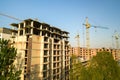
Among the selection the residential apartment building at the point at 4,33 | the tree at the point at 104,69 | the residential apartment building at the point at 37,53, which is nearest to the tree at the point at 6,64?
the residential apartment building at the point at 37,53

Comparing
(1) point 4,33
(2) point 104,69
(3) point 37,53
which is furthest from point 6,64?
(1) point 4,33

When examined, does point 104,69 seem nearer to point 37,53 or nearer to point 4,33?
point 37,53

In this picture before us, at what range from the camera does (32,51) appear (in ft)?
92.3

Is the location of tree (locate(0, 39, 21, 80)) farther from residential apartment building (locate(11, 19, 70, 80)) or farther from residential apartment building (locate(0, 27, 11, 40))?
residential apartment building (locate(0, 27, 11, 40))

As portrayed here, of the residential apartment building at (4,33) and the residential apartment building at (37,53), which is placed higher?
the residential apartment building at (4,33)

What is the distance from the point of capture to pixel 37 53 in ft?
96.8

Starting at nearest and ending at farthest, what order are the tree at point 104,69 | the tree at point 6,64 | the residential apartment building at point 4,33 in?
the tree at point 6,64
the tree at point 104,69
the residential apartment building at point 4,33

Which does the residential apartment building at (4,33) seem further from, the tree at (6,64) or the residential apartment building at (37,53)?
the tree at (6,64)

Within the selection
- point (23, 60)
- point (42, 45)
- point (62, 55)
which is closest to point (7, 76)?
point (23, 60)

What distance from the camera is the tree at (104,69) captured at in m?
18.2

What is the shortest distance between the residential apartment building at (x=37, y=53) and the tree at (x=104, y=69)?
533 inches

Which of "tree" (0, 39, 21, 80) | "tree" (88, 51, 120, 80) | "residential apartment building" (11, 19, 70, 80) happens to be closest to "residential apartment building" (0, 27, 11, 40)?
"residential apartment building" (11, 19, 70, 80)

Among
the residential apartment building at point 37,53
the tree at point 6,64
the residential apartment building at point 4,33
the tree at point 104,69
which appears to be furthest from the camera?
the residential apartment building at point 4,33

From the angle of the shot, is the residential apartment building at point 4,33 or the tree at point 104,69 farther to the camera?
the residential apartment building at point 4,33
